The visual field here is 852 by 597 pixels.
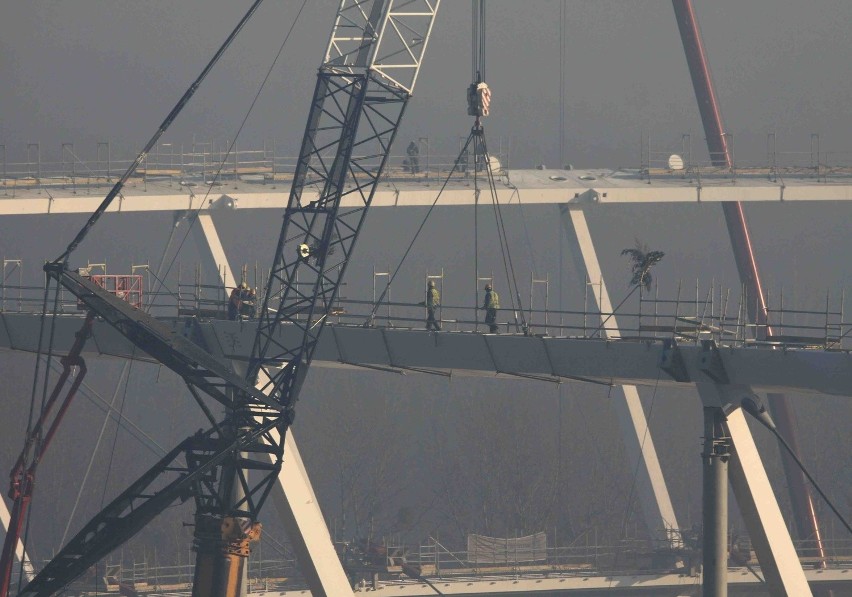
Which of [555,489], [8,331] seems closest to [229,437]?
[8,331]

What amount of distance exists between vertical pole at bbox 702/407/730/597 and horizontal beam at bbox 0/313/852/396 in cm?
152

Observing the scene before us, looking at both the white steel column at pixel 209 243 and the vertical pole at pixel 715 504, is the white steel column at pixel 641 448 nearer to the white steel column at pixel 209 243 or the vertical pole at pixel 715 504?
the white steel column at pixel 209 243

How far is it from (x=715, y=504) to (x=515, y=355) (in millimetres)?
7575

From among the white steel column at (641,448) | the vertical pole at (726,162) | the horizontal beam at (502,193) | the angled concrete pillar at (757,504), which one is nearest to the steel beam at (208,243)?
the horizontal beam at (502,193)

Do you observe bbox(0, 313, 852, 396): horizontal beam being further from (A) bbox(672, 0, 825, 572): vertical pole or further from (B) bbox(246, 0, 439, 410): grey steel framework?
(A) bbox(672, 0, 825, 572): vertical pole

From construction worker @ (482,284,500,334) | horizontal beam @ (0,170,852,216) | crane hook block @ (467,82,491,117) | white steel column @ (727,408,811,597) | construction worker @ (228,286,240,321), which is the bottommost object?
white steel column @ (727,408,811,597)

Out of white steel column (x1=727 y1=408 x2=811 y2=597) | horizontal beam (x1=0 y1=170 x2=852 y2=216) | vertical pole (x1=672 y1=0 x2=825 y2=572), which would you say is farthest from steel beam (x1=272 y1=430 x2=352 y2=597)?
vertical pole (x1=672 y1=0 x2=825 y2=572)

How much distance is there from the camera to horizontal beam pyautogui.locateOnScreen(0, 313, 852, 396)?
129 ft

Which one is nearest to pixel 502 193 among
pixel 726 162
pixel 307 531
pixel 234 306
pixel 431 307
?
pixel 726 162

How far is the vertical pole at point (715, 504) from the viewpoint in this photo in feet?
135

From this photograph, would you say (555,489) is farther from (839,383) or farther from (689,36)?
(839,383)

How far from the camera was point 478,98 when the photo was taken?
4950cm

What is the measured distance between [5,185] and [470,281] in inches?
2766

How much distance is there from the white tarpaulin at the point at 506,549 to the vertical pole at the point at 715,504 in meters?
25.6
